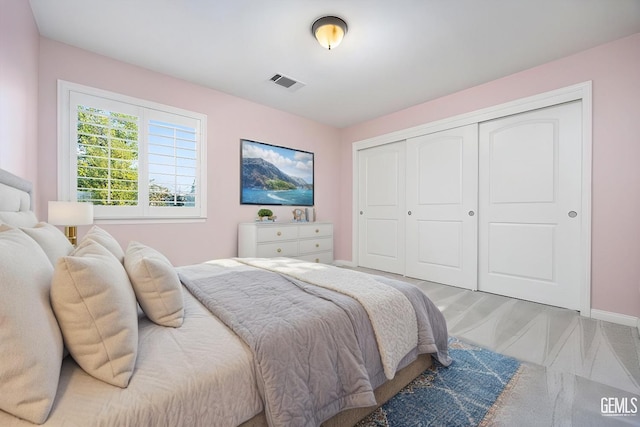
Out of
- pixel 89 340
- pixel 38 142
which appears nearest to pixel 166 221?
pixel 38 142

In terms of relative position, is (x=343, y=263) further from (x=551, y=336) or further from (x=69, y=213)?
(x=69, y=213)

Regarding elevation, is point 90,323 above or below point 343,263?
above

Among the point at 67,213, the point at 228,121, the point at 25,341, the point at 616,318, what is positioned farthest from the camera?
the point at 228,121

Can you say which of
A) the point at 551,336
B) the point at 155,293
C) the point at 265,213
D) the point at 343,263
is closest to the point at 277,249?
the point at 265,213

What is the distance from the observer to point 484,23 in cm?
A: 221

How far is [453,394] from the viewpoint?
1.43 metres

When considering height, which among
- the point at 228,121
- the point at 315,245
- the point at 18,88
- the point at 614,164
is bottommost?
the point at 315,245

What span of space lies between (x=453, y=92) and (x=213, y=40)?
2.83m

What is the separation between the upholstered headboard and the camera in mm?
1235

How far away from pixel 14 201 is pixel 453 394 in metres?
2.50

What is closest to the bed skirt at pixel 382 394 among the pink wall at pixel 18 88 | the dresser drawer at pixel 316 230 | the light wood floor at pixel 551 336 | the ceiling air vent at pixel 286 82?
the light wood floor at pixel 551 336

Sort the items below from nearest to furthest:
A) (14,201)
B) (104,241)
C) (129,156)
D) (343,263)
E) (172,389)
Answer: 1. (172,389)
2. (104,241)
3. (14,201)
4. (129,156)
5. (343,263)

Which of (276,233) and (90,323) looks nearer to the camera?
(90,323)

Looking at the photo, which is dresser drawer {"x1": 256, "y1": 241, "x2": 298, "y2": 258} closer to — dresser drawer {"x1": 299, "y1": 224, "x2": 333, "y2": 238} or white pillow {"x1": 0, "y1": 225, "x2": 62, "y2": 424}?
dresser drawer {"x1": 299, "y1": 224, "x2": 333, "y2": 238}
